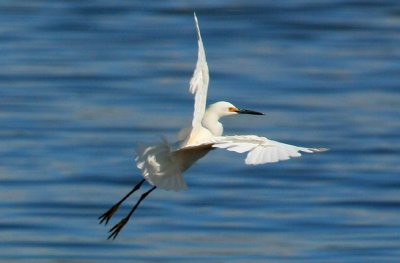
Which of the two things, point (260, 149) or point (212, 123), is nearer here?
point (260, 149)

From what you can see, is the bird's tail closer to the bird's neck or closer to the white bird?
the white bird

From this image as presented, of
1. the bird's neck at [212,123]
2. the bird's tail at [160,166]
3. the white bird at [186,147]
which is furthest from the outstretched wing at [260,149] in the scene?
the bird's neck at [212,123]

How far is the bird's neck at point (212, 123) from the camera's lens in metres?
8.25

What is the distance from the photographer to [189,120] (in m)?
14.8

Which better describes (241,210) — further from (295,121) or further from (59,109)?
(59,109)

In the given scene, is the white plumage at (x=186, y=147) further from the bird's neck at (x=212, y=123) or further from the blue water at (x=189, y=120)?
the blue water at (x=189, y=120)

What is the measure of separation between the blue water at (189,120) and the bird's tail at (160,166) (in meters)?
3.81

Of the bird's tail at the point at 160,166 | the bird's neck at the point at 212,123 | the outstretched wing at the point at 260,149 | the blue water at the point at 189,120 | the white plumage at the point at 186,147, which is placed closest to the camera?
the outstretched wing at the point at 260,149

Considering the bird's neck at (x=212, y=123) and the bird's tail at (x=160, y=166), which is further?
the bird's neck at (x=212, y=123)

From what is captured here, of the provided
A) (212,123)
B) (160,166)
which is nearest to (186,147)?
(160,166)

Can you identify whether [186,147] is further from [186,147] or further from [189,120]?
[189,120]

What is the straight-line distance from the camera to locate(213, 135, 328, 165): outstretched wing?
6969mm

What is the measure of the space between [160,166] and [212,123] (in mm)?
655

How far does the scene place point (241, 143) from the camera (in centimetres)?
727
